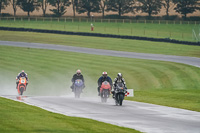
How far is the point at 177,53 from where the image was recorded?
2475 inches

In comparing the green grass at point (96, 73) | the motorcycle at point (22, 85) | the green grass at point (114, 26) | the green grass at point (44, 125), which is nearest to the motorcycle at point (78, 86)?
the motorcycle at point (22, 85)

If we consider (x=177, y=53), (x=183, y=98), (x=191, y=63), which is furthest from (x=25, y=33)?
(x=183, y=98)

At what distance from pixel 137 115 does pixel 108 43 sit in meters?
54.6

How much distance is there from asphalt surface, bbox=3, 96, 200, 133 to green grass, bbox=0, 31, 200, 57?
129 ft

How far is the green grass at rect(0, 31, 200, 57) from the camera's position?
65.9 meters

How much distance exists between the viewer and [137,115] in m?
20.1

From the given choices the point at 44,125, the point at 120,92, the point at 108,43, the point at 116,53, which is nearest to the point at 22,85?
the point at 120,92

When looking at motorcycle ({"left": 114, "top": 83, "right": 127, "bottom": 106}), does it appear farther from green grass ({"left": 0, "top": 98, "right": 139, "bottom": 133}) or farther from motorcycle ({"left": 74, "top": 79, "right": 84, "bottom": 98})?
green grass ({"left": 0, "top": 98, "right": 139, "bottom": 133})

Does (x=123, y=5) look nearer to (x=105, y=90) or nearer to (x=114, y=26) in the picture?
(x=114, y=26)

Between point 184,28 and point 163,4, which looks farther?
point 163,4

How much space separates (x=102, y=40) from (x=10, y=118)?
6316 cm

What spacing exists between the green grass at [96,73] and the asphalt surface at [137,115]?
5991mm

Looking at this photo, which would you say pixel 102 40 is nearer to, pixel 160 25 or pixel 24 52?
pixel 24 52

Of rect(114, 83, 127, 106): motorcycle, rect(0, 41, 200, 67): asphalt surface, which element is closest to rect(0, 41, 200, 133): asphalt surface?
rect(114, 83, 127, 106): motorcycle
